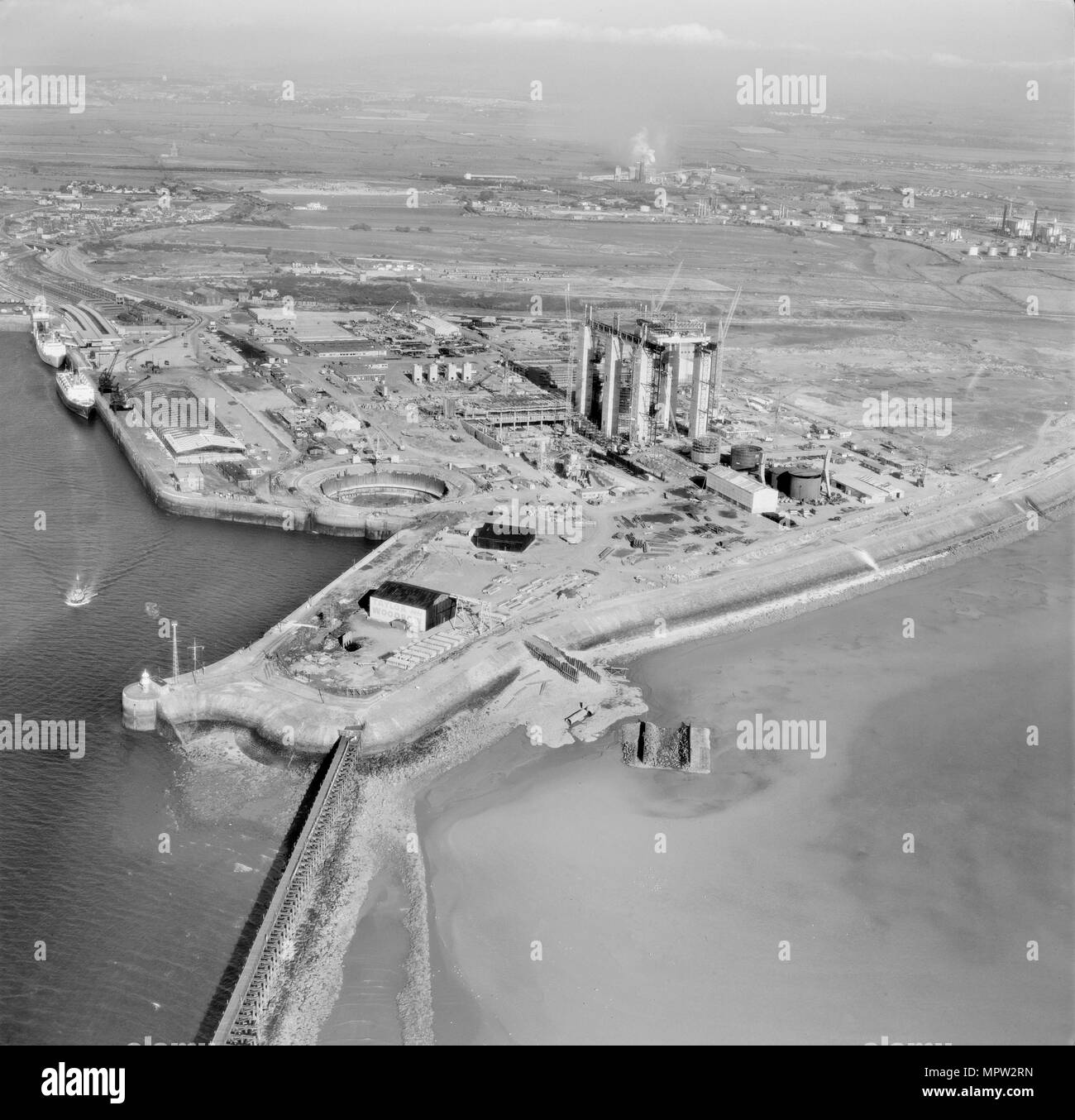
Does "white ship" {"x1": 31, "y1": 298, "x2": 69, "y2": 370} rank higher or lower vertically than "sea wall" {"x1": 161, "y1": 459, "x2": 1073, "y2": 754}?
higher

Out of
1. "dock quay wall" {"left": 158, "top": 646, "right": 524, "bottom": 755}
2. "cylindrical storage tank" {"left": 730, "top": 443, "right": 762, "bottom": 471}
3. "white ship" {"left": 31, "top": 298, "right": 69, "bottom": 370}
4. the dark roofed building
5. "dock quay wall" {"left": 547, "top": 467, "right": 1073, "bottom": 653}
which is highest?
"white ship" {"left": 31, "top": 298, "right": 69, "bottom": 370}

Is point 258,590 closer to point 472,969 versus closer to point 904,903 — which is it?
point 472,969

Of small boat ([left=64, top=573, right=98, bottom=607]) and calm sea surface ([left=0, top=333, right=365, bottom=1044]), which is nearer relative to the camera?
calm sea surface ([left=0, top=333, right=365, bottom=1044])

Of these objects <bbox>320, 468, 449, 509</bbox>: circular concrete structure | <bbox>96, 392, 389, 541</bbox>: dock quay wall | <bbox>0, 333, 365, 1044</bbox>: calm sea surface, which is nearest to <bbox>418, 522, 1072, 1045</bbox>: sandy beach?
<bbox>0, 333, 365, 1044</bbox>: calm sea surface

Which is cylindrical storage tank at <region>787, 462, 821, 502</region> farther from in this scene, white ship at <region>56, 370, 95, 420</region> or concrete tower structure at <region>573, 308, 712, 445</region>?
white ship at <region>56, 370, 95, 420</region>

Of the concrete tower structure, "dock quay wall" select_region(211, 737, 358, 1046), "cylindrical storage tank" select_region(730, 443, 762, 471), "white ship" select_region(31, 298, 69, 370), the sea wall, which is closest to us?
"dock quay wall" select_region(211, 737, 358, 1046)

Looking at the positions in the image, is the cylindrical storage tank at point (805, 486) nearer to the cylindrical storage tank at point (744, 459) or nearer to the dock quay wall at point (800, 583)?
the cylindrical storage tank at point (744, 459)

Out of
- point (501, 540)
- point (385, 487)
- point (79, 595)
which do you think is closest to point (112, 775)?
point (79, 595)

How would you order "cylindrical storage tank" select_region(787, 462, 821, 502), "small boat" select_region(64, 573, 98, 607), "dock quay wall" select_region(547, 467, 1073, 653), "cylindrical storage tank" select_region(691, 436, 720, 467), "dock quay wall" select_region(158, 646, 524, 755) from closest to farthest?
1. "dock quay wall" select_region(158, 646, 524, 755)
2. "dock quay wall" select_region(547, 467, 1073, 653)
3. "small boat" select_region(64, 573, 98, 607)
4. "cylindrical storage tank" select_region(787, 462, 821, 502)
5. "cylindrical storage tank" select_region(691, 436, 720, 467)

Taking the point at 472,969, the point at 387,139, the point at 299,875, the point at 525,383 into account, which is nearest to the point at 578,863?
the point at 472,969

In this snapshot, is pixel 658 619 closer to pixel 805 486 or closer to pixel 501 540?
pixel 501 540
